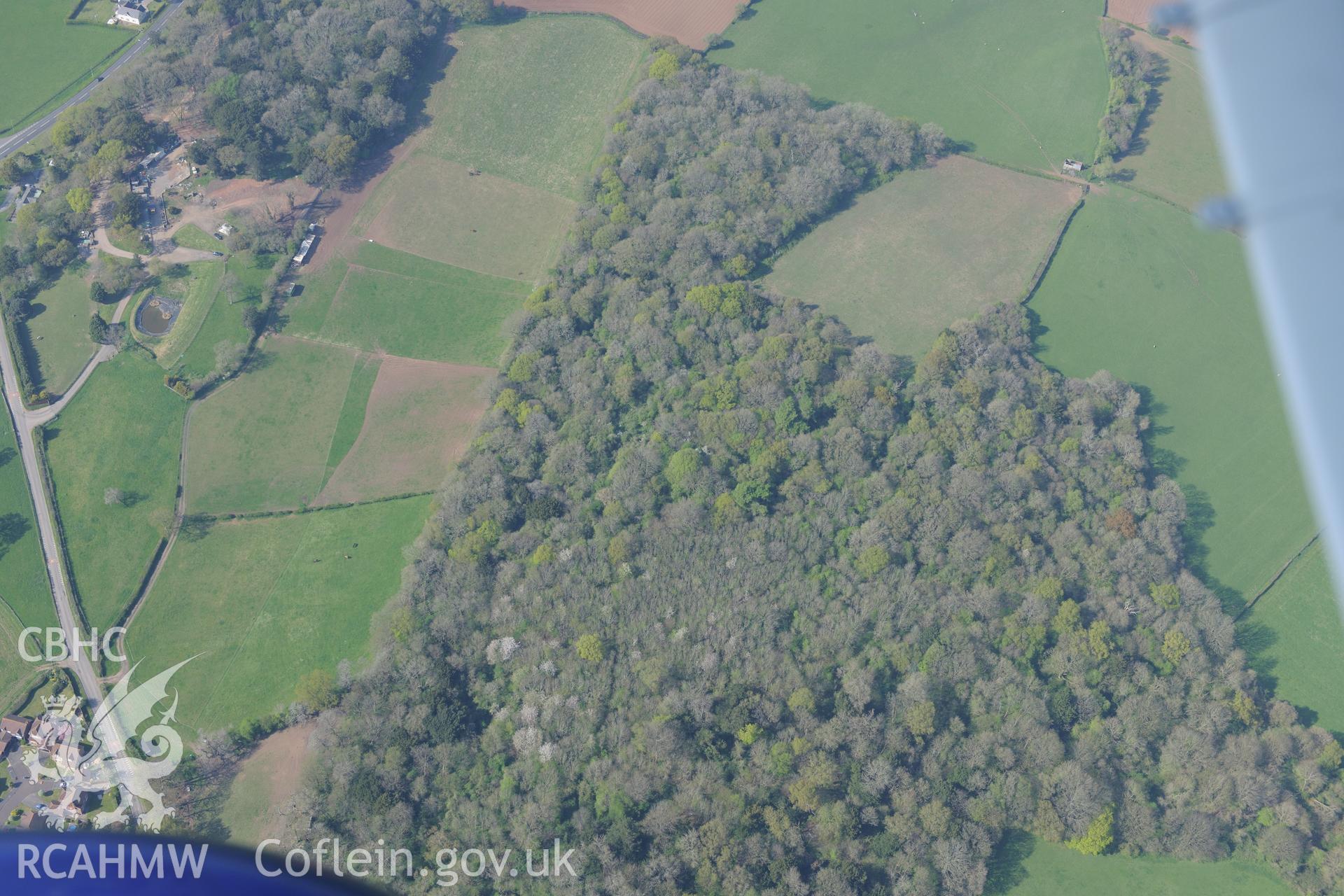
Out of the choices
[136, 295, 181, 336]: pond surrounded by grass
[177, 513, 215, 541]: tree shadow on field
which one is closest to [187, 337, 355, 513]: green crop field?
[177, 513, 215, 541]: tree shadow on field

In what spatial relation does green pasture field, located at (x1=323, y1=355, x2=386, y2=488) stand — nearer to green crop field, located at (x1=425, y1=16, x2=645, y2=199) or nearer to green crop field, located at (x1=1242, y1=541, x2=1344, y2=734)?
green crop field, located at (x1=425, y1=16, x2=645, y2=199)

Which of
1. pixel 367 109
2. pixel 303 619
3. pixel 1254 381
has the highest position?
pixel 367 109

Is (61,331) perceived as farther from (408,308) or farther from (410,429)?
(410,429)

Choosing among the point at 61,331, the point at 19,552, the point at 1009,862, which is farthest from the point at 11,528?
the point at 1009,862

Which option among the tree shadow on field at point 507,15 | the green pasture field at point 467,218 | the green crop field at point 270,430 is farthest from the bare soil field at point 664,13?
the green crop field at point 270,430

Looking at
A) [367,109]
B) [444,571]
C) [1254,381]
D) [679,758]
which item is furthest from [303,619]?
[1254,381]

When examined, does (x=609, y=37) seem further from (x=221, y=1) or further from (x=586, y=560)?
(x=586, y=560)

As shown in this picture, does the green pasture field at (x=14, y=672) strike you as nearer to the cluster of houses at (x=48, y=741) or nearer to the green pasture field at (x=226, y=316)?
the cluster of houses at (x=48, y=741)
